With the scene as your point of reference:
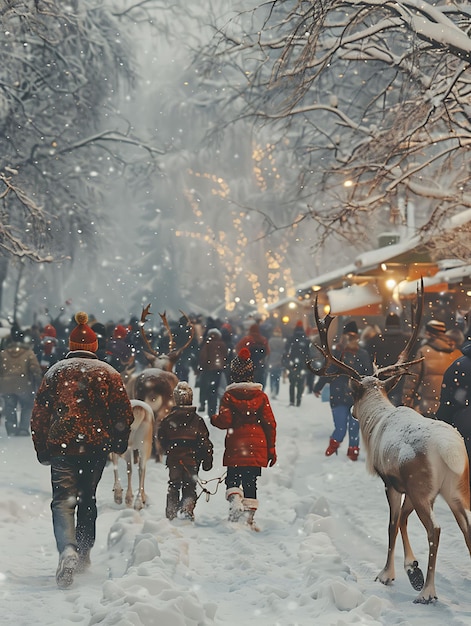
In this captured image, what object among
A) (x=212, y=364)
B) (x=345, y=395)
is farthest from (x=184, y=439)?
(x=212, y=364)

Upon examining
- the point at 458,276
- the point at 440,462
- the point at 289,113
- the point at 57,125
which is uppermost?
the point at 57,125

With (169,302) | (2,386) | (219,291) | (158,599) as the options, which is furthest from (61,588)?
(169,302)

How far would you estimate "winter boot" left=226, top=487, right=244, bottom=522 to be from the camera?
8.76m

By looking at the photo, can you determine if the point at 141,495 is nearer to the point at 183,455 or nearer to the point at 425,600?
the point at 183,455

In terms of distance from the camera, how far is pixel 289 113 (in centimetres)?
1163

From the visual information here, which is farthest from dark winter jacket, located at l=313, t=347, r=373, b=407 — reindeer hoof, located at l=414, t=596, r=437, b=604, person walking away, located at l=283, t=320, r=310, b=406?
reindeer hoof, located at l=414, t=596, r=437, b=604

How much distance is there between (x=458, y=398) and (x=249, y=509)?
2448 millimetres

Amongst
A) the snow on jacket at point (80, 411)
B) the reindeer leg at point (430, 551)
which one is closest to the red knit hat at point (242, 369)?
the snow on jacket at point (80, 411)

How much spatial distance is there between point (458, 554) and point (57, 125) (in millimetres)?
16326

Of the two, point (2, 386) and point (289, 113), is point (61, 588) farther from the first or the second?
point (2, 386)

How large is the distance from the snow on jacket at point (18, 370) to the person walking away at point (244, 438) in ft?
23.2

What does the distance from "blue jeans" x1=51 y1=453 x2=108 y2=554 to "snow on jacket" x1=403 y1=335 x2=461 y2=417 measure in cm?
543

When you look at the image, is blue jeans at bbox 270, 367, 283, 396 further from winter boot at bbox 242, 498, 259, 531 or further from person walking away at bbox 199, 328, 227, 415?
winter boot at bbox 242, 498, 259, 531

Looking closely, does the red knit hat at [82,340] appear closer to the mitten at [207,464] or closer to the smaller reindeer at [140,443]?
the mitten at [207,464]
